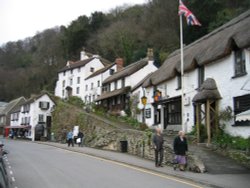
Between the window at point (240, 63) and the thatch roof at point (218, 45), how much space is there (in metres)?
0.49

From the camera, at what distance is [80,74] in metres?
71.8

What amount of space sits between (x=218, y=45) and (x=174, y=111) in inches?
390

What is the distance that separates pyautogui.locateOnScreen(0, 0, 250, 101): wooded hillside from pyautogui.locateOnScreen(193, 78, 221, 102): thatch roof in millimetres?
22092

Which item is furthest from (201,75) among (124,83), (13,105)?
(13,105)

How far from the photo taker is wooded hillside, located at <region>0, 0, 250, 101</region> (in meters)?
52.0

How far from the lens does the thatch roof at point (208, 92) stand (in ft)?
77.0

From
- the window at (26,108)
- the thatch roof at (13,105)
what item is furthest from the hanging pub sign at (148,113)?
the thatch roof at (13,105)

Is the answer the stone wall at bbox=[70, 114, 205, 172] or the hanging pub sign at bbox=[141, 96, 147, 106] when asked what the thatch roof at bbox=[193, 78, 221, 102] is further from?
the hanging pub sign at bbox=[141, 96, 147, 106]

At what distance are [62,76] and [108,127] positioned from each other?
149 ft

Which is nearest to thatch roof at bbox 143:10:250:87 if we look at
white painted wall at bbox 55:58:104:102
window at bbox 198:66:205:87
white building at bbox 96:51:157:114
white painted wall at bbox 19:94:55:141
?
window at bbox 198:66:205:87

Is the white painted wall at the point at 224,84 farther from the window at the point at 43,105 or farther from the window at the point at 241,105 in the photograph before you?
the window at the point at 43,105

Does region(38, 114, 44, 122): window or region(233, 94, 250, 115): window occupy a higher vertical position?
region(38, 114, 44, 122): window

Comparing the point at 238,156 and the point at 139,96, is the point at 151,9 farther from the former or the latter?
the point at 238,156

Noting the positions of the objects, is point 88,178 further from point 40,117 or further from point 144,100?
point 40,117
